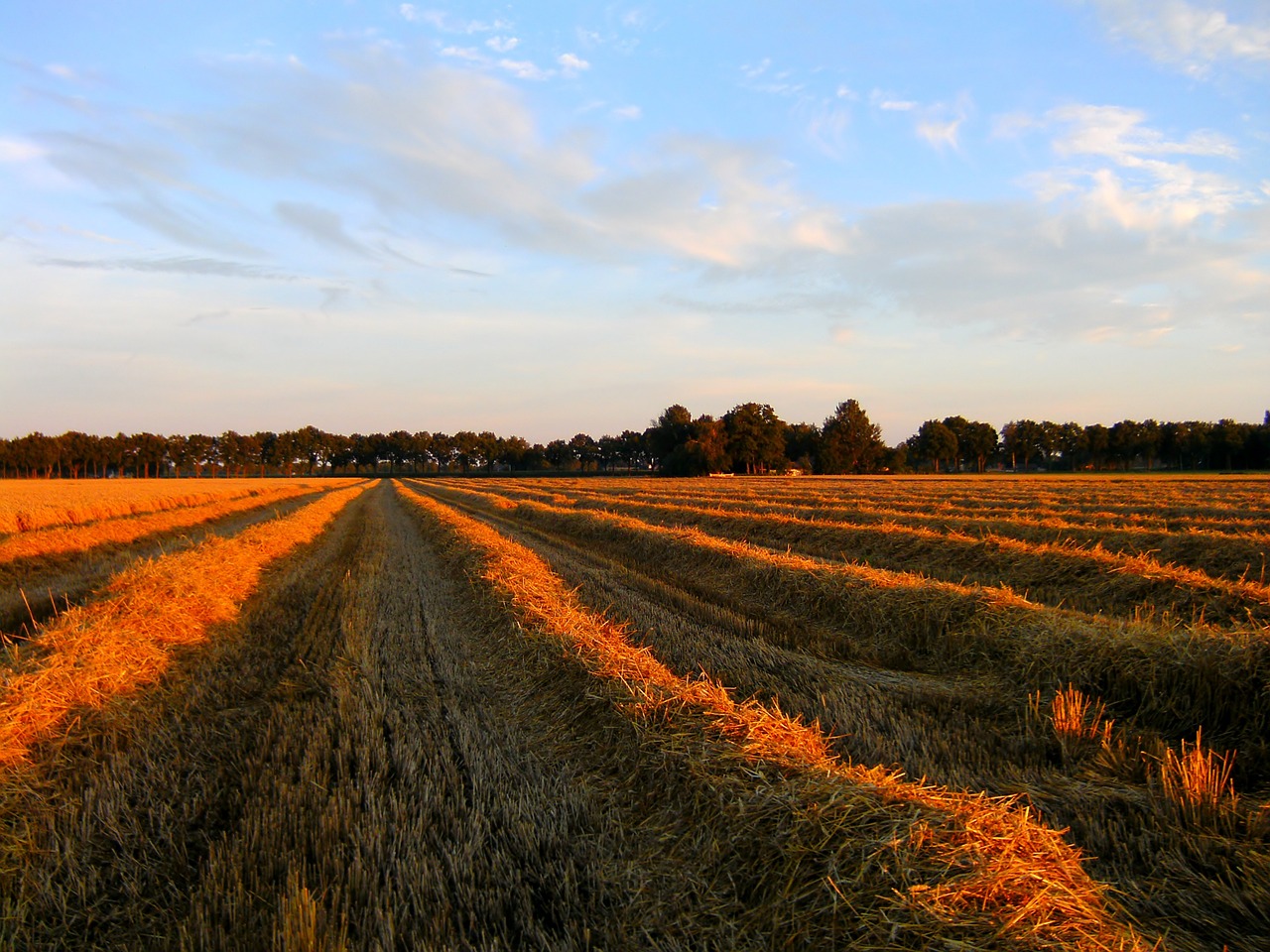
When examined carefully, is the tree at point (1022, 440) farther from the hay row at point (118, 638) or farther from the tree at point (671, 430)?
the hay row at point (118, 638)

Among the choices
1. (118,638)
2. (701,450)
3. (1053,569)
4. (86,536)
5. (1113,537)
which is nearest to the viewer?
(118,638)

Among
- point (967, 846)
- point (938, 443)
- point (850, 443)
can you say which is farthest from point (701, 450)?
point (967, 846)

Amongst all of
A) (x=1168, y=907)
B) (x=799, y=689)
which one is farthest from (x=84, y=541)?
(x=1168, y=907)

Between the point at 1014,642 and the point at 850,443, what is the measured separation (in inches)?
4226

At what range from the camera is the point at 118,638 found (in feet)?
23.1

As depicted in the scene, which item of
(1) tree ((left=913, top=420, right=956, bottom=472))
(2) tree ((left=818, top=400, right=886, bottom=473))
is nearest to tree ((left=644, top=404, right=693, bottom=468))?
(2) tree ((left=818, top=400, right=886, bottom=473))

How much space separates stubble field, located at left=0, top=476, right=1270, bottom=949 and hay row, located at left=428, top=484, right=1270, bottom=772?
0.04 meters

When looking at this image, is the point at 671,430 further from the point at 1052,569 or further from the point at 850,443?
the point at 1052,569

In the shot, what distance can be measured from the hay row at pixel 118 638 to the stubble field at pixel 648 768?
51mm

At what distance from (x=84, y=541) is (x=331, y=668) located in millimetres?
16262

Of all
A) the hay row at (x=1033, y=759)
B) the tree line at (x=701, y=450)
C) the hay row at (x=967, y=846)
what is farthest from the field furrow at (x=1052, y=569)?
the tree line at (x=701, y=450)

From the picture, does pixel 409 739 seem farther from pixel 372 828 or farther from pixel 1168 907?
pixel 1168 907

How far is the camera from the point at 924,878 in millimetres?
2889

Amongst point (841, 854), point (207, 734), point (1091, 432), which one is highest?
point (1091, 432)
